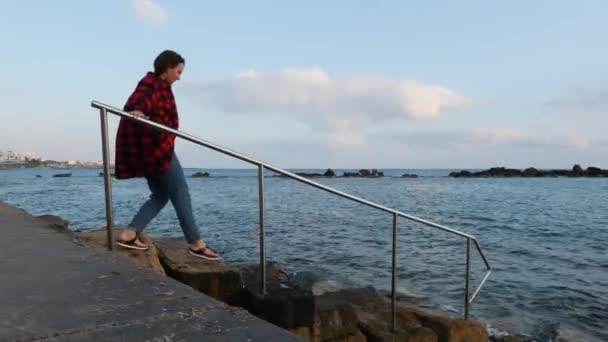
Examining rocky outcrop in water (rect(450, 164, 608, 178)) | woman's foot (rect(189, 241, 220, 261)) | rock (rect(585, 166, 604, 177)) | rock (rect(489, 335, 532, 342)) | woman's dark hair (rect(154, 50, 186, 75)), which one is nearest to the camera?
woman's dark hair (rect(154, 50, 186, 75))

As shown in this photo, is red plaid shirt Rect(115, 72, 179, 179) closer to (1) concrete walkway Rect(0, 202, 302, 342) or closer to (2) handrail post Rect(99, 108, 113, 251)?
(2) handrail post Rect(99, 108, 113, 251)

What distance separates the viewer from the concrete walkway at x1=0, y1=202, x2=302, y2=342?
149 cm

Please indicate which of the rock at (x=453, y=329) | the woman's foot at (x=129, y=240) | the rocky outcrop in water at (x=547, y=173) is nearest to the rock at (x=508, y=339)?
the rock at (x=453, y=329)

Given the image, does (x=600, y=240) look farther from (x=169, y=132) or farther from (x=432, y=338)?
(x=169, y=132)

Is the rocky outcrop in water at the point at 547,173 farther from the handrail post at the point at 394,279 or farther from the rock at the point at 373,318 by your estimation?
the handrail post at the point at 394,279

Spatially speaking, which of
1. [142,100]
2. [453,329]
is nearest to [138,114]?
[142,100]

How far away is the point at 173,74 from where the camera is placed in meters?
3.07

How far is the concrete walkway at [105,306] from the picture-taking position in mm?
1485

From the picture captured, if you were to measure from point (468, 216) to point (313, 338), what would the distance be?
18.1 metres

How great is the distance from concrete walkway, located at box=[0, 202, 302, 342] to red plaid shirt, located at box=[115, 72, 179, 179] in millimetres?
662

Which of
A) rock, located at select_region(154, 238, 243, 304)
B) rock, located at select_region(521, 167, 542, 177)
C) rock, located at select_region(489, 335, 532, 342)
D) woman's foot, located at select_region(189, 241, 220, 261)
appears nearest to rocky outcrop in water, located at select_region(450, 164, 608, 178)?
rock, located at select_region(521, 167, 542, 177)

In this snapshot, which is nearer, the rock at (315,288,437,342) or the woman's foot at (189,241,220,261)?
the woman's foot at (189,241,220,261)

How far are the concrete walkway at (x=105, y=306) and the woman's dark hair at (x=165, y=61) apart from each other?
1.29 metres

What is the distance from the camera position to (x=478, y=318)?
20.5ft
